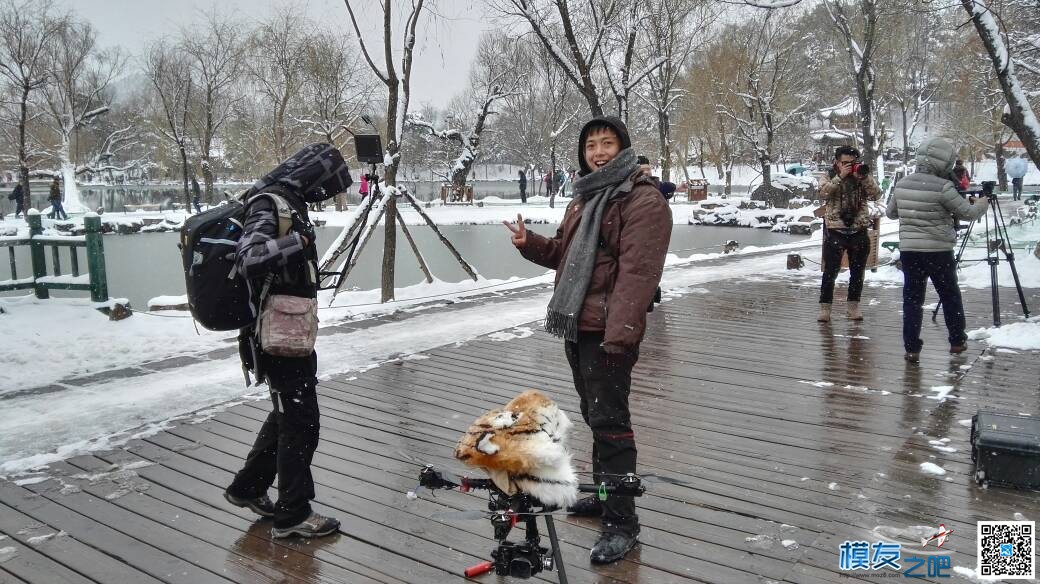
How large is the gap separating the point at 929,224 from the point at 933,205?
0.48 feet

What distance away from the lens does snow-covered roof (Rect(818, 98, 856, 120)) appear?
169 ft

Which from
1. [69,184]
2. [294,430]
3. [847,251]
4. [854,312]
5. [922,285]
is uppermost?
[69,184]

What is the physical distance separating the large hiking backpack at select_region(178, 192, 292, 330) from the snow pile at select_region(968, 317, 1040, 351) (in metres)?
6.14

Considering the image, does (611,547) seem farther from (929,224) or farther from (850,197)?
(850,197)

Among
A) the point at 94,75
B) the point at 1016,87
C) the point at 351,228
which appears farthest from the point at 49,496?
the point at 94,75

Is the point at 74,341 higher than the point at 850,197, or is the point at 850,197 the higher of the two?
the point at 850,197

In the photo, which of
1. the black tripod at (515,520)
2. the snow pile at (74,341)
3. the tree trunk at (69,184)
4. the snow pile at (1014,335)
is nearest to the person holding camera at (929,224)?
the snow pile at (1014,335)

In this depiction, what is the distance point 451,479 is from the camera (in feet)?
8.43

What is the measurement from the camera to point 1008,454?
3.53 m

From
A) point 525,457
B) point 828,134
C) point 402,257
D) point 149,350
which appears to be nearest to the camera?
point 525,457

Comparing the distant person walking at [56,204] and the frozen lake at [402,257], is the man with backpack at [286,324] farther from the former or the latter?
the distant person walking at [56,204]

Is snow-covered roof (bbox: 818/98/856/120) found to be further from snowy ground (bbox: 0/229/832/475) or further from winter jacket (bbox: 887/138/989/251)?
winter jacket (bbox: 887/138/989/251)

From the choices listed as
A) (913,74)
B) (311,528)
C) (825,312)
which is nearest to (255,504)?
(311,528)

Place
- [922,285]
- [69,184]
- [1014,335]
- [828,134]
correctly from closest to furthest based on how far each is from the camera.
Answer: [922,285]
[1014,335]
[69,184]
[828,134]
